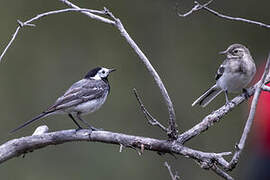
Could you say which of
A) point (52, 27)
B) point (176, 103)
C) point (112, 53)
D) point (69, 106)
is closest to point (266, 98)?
point (69, 106)

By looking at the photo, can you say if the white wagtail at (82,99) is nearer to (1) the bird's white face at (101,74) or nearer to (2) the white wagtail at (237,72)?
(1) the bird's white face at (101,74)

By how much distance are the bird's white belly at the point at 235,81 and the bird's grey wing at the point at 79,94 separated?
982 millimetres

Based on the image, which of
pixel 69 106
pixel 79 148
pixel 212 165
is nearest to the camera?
pixel 212 165

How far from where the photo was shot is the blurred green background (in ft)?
21.6

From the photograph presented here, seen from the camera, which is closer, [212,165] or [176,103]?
[212,165]

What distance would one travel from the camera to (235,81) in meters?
4.45

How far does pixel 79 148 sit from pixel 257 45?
7.78 ft

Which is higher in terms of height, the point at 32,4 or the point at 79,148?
the point at 32,4

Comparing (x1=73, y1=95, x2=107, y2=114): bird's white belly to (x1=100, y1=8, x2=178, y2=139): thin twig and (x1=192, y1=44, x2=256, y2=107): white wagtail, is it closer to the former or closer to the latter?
(x1=192, y1=44, x2=256, y2=107): white wagtail

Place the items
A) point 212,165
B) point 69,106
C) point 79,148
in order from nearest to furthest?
point 212,165 < point 69,106 < point 79,148

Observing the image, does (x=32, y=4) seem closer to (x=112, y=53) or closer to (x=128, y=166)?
(x=112, y=53)

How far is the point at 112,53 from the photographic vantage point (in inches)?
269

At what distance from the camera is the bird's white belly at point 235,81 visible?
4445 millimetres

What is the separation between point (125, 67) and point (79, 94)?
239 cm
